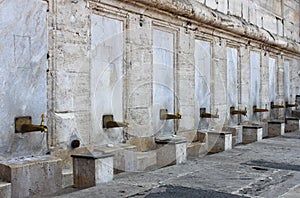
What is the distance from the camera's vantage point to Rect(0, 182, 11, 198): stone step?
129 inches

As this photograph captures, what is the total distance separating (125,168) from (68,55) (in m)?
1.45

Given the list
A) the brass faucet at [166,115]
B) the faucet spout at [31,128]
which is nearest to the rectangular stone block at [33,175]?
the faucet spout at [31,128]

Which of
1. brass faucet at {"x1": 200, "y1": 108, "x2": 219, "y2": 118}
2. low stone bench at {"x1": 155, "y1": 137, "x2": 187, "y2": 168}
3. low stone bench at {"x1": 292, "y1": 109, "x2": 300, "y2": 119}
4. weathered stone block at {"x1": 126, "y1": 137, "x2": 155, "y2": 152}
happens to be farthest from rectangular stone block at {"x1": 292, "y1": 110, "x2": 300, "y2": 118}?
low stone bench at {"x1": 155, "y1": 137, "x2": 187, "y2": 168}

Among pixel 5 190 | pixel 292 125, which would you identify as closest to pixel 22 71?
pixel 5 190

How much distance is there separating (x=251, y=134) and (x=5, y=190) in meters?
5.13

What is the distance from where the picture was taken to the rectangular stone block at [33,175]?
3.43 m

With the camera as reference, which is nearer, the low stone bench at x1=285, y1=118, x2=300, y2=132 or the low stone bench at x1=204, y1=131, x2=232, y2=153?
the low stone bench at x1=204, y1=131, x2=232, y2=153

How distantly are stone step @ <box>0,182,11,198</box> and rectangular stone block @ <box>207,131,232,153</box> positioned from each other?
3.68 metres

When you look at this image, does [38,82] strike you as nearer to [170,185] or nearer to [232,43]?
[170,185]

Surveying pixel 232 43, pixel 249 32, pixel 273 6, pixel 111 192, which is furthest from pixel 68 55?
pixel 273 6

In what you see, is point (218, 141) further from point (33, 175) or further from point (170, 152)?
point (33, 175)

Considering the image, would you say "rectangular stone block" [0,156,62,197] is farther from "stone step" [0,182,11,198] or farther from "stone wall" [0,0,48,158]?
"stone wall" [0,0,48,158]

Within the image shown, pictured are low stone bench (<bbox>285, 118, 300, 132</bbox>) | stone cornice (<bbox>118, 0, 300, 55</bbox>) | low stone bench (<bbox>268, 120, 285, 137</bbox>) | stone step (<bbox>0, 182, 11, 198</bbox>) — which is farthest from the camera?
low stone bench (<bbox>285, 118, 300, 132</bbox>)

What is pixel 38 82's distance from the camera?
397cm
